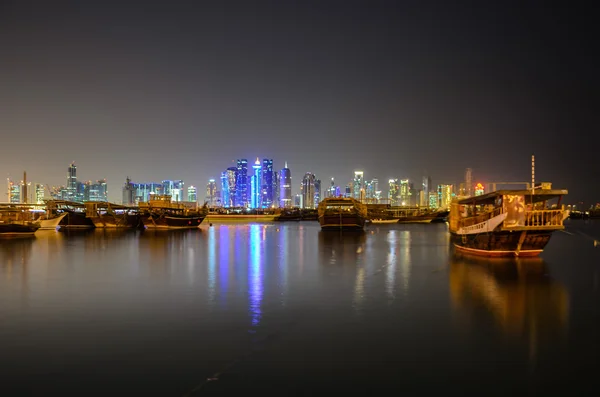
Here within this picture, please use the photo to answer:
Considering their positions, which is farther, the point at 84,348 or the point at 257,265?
the point at 257,265

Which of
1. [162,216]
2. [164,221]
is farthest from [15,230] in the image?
[164,221]

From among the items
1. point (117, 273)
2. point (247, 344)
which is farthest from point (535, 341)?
point (117, 273)

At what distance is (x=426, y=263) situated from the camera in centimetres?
2781

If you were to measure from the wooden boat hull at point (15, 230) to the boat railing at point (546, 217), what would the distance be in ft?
166

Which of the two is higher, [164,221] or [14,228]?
[14,228]

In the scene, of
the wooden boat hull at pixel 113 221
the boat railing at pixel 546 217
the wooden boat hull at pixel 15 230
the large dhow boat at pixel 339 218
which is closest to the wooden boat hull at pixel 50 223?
the wooden boat hull at pixel 113 221

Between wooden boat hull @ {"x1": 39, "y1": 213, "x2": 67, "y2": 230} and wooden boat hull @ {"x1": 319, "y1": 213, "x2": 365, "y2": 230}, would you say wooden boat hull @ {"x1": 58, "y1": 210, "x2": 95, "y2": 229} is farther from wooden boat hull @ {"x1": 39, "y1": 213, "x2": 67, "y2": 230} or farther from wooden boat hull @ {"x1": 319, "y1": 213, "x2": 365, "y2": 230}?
wooden boat hull @ {"x1": 319, "y1": 213, "x2": 365, "y2": 230}

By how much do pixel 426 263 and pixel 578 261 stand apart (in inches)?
422

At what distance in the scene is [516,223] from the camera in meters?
26.5

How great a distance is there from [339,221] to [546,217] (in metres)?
38.7

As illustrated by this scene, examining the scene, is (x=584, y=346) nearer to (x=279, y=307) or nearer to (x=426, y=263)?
(x=279, y=307)

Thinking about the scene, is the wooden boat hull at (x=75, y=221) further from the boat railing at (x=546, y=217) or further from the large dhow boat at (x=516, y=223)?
the boat railing at (x=546, y=217)

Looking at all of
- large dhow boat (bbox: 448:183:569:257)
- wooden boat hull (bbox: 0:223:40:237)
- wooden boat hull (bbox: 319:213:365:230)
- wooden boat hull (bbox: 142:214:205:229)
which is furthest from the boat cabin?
wooden boat hull (bbox: 142:214:205:229)

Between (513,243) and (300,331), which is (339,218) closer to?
(513,243)
